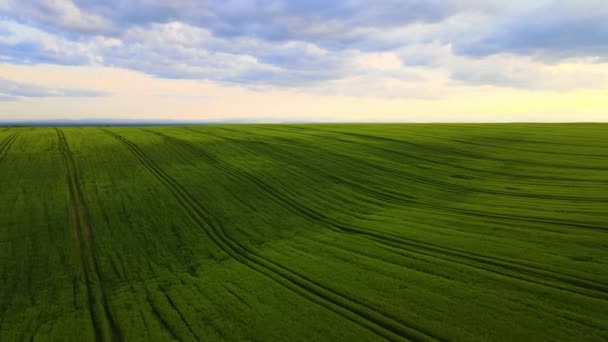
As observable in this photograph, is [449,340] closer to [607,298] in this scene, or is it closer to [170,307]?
[607,298]

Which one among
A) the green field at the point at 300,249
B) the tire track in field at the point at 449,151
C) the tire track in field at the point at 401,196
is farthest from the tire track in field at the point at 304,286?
the tire track in field at the point at 449,151

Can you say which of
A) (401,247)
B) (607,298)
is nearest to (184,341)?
(401,247)

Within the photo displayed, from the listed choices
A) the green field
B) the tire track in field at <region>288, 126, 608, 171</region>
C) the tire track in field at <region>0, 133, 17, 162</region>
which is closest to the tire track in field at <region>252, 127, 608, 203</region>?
the green field

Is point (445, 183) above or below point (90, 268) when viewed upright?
above

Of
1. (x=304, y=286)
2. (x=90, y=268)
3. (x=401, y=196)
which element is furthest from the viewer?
(x=401, y=196)

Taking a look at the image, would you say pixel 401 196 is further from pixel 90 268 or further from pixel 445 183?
pixel 90 268

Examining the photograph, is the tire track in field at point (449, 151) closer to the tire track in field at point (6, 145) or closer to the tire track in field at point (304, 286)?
the tire track in field at point (304, 286)

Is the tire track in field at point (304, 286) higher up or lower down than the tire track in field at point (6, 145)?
lower down

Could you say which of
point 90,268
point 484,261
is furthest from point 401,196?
point 90,268
